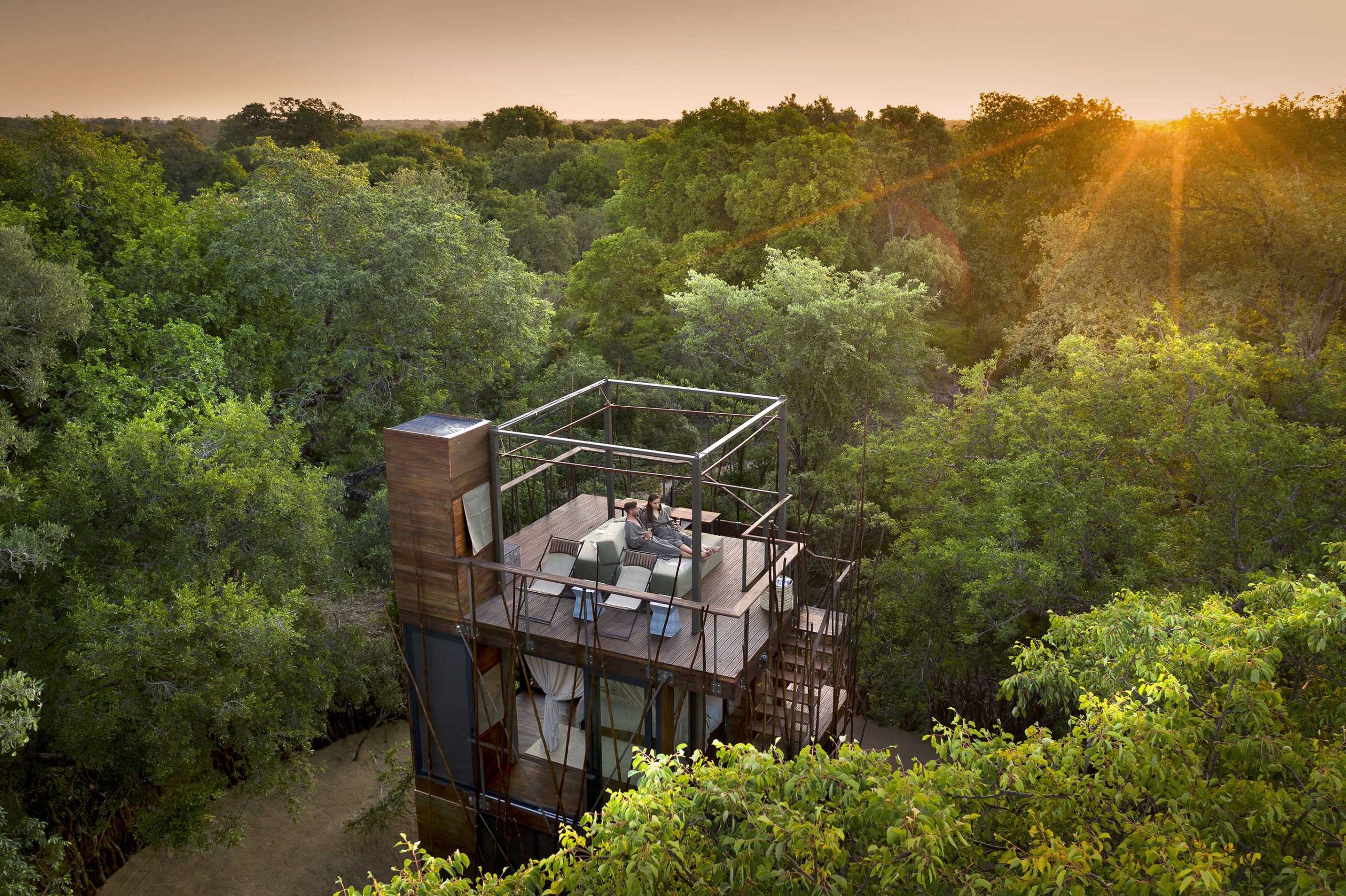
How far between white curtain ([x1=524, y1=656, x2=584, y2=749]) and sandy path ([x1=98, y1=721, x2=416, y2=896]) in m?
4.12

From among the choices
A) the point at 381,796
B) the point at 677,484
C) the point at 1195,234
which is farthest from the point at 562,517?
the point at 1195,234

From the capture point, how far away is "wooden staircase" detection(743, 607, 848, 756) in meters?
10.0

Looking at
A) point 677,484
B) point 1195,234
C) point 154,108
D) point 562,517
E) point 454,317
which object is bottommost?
point 677,484

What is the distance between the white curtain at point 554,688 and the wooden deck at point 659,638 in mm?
345

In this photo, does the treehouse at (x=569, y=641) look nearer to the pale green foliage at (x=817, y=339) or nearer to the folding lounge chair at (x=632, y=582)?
the folding lounge chair at (x=632, y=582)

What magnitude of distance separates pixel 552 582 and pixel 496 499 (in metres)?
1.26

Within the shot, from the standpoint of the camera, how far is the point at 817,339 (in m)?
21.9

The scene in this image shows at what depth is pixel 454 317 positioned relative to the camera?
2092 centimetres

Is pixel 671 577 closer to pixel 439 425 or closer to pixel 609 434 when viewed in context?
pixel 609 434

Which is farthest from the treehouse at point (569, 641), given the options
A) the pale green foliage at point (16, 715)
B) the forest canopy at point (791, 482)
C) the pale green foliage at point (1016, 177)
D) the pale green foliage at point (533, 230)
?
the pale green foliage at point (533, 230)

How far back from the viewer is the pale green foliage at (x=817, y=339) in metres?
21.7

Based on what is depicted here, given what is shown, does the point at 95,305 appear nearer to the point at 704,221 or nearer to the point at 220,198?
the point at 220,198

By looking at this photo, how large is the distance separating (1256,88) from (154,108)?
112 feet

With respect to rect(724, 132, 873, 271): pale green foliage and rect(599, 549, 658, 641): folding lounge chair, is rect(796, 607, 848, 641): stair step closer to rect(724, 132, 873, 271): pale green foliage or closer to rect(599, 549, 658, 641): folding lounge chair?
rect(599, 549, 658, 641): folding lounge chair
